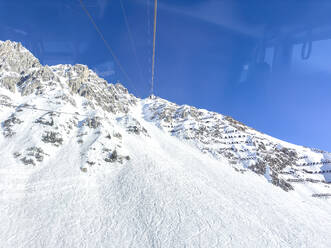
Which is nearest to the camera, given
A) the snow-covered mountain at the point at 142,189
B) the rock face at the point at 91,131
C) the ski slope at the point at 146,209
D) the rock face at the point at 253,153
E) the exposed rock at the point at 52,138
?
the ski slope at the point at 146,209

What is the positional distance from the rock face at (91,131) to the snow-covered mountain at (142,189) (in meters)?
0.38

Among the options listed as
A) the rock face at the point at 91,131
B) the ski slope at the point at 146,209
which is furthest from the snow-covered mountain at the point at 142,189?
the rock face at the point at 91,131

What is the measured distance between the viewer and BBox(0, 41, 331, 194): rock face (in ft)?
Answer: 136

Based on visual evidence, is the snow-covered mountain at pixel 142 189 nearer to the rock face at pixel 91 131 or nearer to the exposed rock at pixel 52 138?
the exposed rock at pixel 52 138

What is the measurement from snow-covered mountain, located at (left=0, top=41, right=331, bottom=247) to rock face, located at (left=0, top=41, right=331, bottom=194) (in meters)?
0.38

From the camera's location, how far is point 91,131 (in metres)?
51.2

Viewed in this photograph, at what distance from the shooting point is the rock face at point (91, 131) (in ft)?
136

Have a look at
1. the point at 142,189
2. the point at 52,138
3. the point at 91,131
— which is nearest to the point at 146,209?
the point at 142,189

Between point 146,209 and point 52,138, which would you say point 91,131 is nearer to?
point 52,138

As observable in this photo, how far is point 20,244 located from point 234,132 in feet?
248

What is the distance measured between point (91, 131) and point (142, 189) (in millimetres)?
29542

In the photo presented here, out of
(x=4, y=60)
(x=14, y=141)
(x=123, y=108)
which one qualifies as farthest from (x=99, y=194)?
(x=4, y=60)

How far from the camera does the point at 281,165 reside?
56.4 meters

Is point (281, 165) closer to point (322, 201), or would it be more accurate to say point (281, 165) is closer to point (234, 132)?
point (322, 201)
